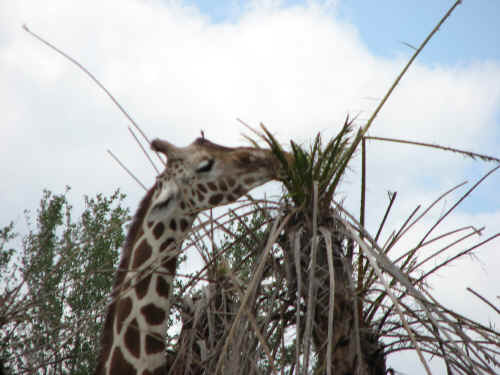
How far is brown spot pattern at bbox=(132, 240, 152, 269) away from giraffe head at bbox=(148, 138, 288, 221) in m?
0.13

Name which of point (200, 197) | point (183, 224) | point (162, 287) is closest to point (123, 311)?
point (162, 287)

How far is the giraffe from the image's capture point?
2.29 meters

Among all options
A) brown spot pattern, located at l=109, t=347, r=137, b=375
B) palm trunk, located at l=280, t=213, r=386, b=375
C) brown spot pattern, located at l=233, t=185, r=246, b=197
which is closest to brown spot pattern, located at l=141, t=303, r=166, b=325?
brown spot pattern, located at l=109, t=347, r=137, b=375

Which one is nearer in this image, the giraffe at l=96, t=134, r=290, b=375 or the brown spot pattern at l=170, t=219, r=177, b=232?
the giraffe at l=96, t=134, r=290, b=375

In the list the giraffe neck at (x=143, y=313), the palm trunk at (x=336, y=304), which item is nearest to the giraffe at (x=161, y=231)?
the giraffe neck at (x=143, y=313)

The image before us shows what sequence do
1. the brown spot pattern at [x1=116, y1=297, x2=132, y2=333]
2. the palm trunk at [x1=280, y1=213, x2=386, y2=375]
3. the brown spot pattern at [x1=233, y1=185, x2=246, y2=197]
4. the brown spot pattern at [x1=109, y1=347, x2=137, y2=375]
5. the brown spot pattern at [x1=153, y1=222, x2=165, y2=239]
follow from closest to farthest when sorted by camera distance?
the palm trunk at [x1=280, y1=213, x2=386, y2=375] < the brown spot pattern at [x1=109, y1=347, x2=137, y2=375] < the brown spot pattern at [x1=116, y1=297, x2=132, y2=333] < the brown spot pattern at [x1=153, y1=222, x2=165, y2=239] < the brown spot pattern at [x1=233, y1=185, x2=246, y2=197]

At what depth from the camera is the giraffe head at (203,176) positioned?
8.14 feet

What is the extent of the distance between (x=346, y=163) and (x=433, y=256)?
0.49 metres

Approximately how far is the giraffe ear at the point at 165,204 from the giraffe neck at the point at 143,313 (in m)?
0.03

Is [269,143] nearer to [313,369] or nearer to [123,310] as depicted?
[313,369]

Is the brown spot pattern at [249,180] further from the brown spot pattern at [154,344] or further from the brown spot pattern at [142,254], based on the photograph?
the brown spot pattern at [154,344]

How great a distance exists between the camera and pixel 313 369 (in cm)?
154

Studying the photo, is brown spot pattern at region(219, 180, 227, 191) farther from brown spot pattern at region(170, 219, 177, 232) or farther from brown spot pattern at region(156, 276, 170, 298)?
brown spot pattern at region(156, 276, 170, 298)

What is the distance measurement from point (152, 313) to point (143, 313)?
4cm
